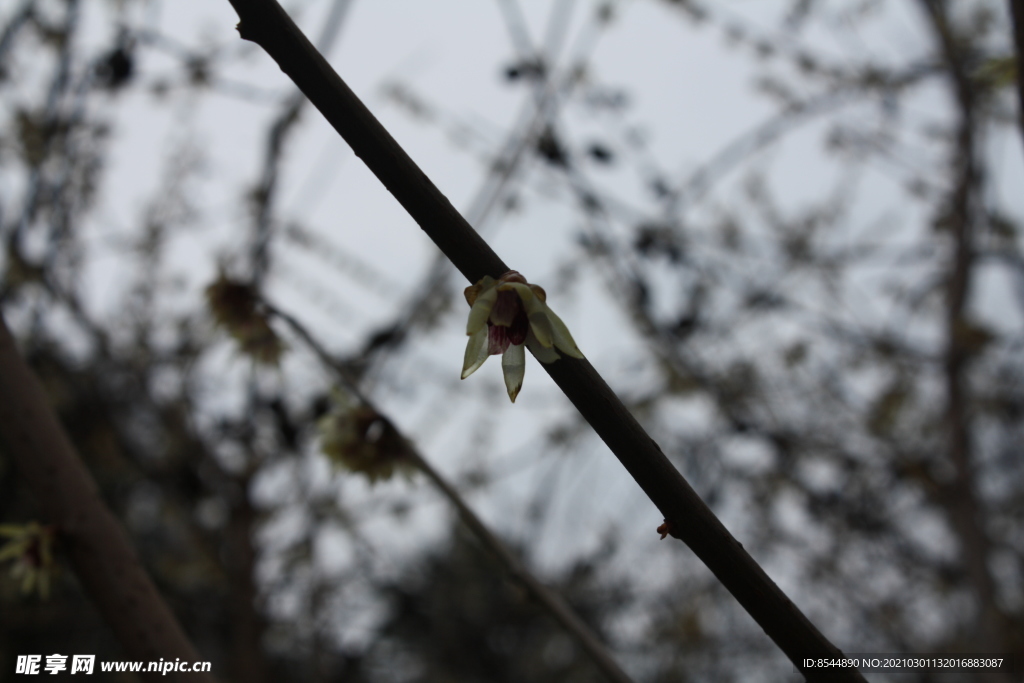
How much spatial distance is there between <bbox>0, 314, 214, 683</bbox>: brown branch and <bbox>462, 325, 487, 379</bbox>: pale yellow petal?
3.05 feet

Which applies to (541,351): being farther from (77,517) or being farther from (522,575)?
(77,517)

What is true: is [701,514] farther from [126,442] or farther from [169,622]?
[126,442]

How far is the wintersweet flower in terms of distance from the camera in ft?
2.48

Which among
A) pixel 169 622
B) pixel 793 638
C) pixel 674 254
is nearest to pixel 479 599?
pixel 674 254

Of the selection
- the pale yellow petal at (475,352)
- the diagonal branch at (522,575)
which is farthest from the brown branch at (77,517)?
the pale yellow petal at (475,352)

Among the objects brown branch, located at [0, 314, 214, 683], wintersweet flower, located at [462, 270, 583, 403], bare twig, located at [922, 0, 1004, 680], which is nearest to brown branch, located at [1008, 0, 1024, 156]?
wintersweet flower, located at [462, 270, 583, 403]

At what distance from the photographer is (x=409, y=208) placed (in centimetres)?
72

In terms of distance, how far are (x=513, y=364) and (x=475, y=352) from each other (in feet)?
0.23

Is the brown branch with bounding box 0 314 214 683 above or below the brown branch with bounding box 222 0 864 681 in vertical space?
above

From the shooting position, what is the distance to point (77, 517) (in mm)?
1338

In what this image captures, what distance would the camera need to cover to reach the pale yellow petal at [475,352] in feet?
2.70

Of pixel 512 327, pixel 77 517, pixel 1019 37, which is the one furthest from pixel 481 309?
pixel 1019 37

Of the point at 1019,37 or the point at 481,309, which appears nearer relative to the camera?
the point at 481,309

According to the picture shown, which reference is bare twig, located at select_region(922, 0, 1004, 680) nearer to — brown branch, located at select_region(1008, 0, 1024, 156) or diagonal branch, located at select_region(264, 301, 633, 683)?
brown branch, located at select_region(1008, 0, 1024, 156)
